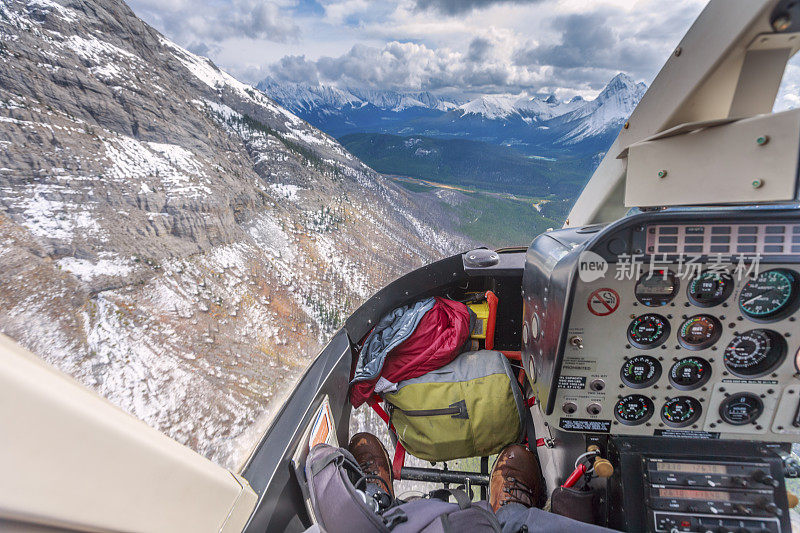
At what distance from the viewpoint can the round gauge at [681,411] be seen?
153cm

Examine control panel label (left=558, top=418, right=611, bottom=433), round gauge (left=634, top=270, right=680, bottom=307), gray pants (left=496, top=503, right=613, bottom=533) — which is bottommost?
gray pants (left=496, top=503, right=613, bottom=533)

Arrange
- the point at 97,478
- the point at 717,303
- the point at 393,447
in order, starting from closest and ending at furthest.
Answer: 1. the point at 97,478
2. the point at 717,303
3. the point at 393,447

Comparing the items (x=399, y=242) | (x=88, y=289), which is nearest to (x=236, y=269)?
(x=88, y=289)

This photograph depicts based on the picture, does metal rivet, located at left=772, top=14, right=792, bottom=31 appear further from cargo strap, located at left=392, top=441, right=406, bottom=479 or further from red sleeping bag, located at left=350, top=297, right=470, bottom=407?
cargo strap, located at left=392, top=441, right=406, bottom=479

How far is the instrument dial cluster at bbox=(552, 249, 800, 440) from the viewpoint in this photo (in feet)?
4.45

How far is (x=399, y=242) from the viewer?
153 feet

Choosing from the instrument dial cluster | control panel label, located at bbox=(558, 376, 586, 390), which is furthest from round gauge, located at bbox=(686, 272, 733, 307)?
control panel label, located at bbox=(558, 376, 586, 390)

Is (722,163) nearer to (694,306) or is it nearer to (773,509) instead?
(694,306)

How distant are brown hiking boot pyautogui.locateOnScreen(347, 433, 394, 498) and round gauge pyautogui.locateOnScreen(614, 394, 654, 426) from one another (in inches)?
43.1

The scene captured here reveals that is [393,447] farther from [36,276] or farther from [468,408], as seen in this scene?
[36,276]

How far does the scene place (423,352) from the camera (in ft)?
6.87

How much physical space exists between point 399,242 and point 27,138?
3368 centimetres

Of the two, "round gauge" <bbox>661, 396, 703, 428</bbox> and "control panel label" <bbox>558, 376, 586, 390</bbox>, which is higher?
"control panel label" <bbox>558, 376, 586, 390</bbox>

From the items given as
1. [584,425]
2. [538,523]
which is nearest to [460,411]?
[584,425]
